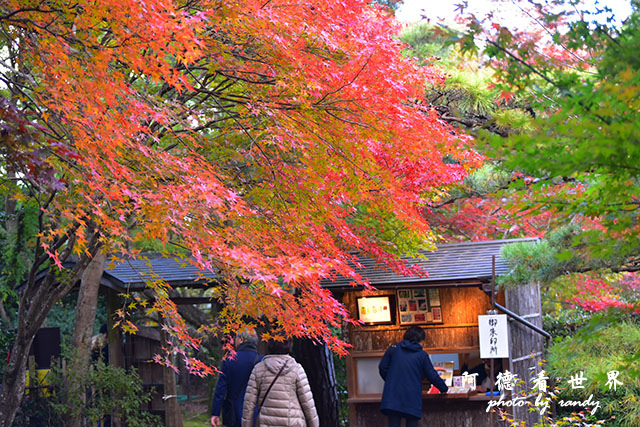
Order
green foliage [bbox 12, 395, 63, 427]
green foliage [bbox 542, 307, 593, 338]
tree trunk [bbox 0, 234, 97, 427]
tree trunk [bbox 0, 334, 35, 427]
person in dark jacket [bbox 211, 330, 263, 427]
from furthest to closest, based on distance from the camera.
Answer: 1. green foliage [bbox 542, 307, 593, 338]
2. green foliage [bbox 12, 395, 63, 427]
3. person in dark jacket [bbox 211, 330, 263, 427]
4. tree trunk [bbox 0, 334, 35, 427]
5. tree trunk [bbox 0, 234, 97, 427]

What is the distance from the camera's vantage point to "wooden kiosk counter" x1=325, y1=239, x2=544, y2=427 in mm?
9195

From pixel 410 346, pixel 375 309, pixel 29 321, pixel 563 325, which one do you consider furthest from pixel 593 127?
pixel 563 325

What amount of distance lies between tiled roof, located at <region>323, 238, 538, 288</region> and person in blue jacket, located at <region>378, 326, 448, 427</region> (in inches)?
50.3

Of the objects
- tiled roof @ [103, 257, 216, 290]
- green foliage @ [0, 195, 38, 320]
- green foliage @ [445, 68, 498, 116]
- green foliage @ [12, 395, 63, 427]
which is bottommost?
green foliage @ [12, 395, 63, 427]

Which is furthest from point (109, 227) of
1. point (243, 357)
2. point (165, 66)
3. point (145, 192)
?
point (243, 357)

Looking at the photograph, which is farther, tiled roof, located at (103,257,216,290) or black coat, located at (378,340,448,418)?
tiled roof, located at (103,257,216,290)

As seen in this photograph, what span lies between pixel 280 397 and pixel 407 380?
2261 millimetres

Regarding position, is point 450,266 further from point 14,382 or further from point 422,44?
point 14,382

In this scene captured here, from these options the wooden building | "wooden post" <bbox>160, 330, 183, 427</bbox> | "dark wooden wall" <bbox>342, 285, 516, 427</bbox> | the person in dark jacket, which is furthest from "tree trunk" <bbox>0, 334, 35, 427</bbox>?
"dark wooden wall" <bbox>342, 285, 516, 427</bbox>

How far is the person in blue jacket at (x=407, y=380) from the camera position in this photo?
788cm

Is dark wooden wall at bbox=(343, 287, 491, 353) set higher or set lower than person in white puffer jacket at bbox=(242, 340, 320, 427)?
higher

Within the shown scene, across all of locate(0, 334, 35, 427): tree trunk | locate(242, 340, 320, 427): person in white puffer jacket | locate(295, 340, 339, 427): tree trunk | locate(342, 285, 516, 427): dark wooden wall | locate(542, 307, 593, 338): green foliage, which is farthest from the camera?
locate(542, 307, 593, 338): green foliage

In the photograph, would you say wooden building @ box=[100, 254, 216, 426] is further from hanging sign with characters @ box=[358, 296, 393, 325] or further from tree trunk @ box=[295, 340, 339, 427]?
hanging sign with characters @ box=[358, 296, 393, 325]

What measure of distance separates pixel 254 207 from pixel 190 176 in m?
1.54
